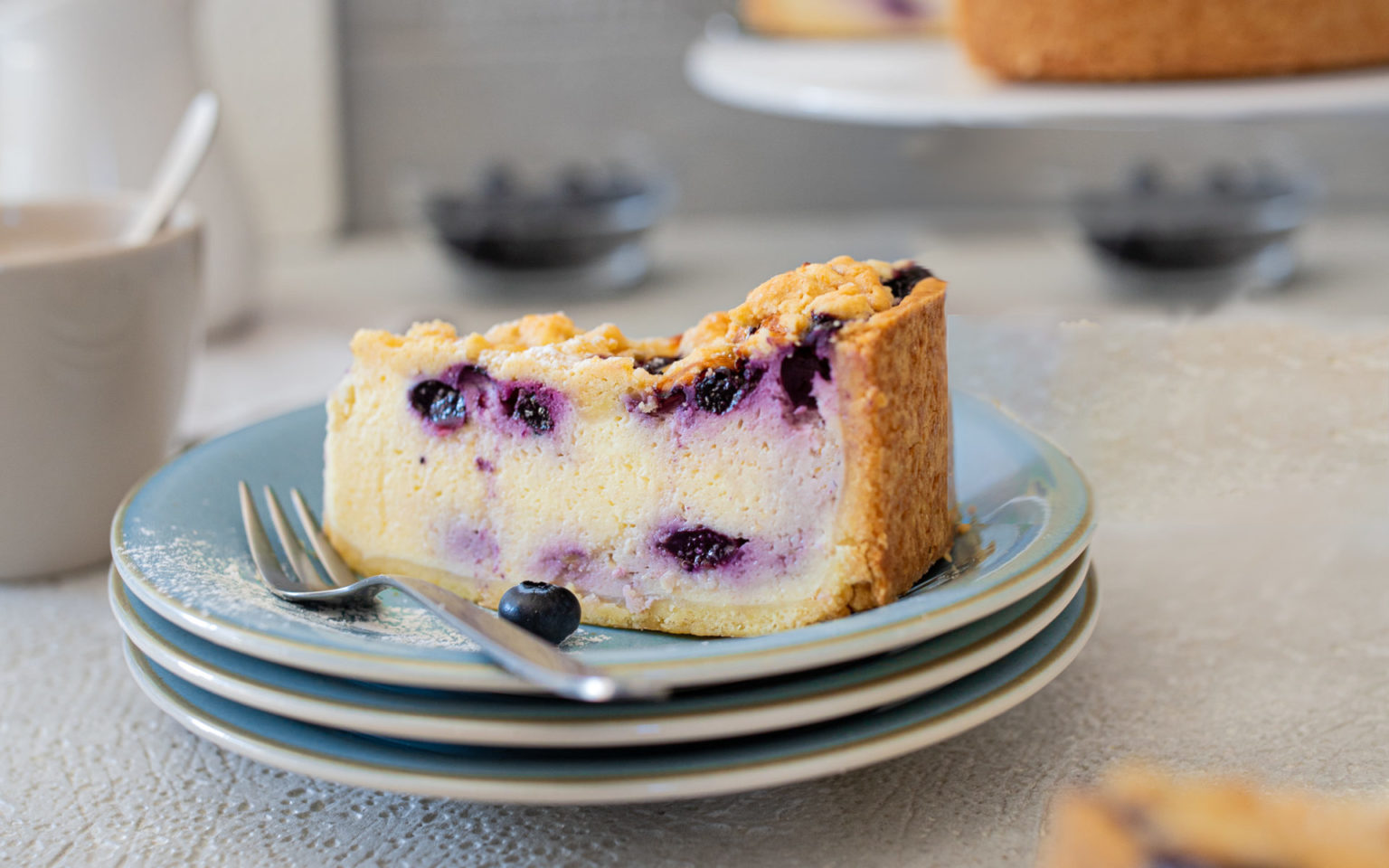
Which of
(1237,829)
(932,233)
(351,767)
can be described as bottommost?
(932,233)

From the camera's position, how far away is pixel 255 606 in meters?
0.66

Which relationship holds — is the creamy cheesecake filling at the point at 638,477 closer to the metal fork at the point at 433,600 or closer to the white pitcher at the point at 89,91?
the metal fork at the point at 433,600

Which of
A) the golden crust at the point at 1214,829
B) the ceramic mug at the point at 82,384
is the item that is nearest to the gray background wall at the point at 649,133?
the ceramic mug at the point at 82,384

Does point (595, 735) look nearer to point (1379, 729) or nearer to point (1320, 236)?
point (1379, 729)

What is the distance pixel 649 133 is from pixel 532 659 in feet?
7.02

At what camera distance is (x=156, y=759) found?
75 cm

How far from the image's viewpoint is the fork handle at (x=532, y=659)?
0.54 meters

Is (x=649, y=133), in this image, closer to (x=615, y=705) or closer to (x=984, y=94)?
(x=984, y=94)

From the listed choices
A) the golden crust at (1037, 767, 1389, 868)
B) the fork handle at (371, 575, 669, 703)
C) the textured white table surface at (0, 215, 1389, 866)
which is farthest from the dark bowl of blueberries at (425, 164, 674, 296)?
the golden crust at (1037, 767, 1389, 868)

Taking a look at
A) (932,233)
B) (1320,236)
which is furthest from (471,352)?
(1320,236)

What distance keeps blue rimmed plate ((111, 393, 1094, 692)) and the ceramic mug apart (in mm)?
142

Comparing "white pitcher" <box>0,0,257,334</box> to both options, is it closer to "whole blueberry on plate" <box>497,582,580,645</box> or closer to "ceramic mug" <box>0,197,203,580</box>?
"ceramic mug" <box>0,197,203,580</box>

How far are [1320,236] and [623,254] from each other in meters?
1.27

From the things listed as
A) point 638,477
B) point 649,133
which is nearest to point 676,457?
point 638,477
